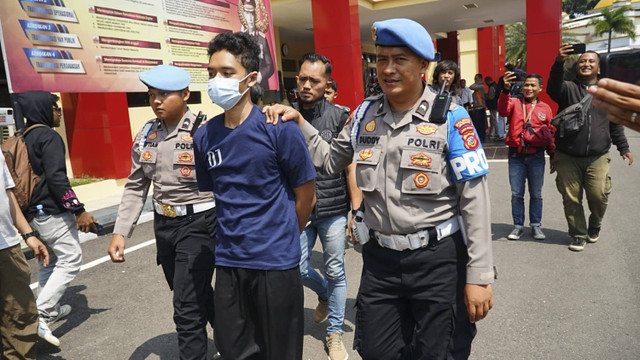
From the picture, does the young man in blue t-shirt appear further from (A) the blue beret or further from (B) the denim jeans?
(B) the denim jeans

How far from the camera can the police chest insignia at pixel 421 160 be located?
221 cm

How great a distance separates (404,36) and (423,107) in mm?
340

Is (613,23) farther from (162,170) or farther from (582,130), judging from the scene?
(162,170)

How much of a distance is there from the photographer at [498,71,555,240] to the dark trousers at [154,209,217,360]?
4127mm

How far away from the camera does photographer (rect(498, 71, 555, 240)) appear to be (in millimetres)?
5820

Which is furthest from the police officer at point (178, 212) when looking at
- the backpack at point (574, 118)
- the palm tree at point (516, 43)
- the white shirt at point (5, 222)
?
the palm tree at point (516, 43)

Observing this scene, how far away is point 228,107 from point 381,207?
0.93m

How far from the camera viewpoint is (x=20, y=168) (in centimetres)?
385

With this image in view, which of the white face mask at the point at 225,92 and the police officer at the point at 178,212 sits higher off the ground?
the white face mask at the point at 225,92

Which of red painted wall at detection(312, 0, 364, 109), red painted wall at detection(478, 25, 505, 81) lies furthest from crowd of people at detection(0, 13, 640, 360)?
red painted wall at detection(478, 25, 505, 81)

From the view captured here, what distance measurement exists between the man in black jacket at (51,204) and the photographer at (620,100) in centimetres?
384

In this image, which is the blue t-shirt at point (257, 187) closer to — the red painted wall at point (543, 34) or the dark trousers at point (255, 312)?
the dark trousers at point (255, 312)

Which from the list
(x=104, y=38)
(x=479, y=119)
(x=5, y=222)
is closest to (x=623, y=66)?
(x=5, y=222)

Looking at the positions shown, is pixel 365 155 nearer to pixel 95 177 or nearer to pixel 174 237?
pixel 174 237
